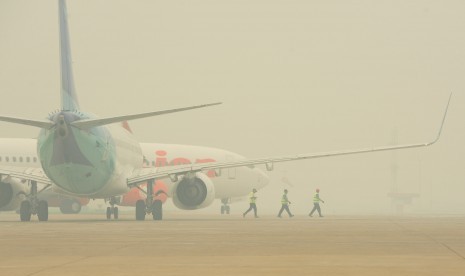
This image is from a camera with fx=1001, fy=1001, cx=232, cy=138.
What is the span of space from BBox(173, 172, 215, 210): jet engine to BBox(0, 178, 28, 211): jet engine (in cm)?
675

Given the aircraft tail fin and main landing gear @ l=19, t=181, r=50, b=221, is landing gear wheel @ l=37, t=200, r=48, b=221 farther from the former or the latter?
the aircraft tail fin

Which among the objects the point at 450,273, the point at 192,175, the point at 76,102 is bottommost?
the point at 450,273

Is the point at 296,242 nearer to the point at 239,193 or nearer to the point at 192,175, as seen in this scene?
the point at 192,175

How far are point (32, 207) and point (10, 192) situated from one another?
1.30m

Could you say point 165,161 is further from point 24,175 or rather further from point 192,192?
point 24,175

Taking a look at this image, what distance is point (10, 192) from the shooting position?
43.4 meters

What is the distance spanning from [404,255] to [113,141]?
25.7 metres

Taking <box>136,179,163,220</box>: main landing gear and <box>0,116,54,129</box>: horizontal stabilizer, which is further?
<box>136,179,163,220</box>: main landing gear

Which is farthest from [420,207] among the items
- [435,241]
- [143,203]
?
[435,241]

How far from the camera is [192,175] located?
145 ft

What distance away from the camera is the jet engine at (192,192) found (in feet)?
145

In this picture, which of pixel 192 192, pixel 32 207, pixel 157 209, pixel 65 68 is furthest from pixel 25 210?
pixel 192 192

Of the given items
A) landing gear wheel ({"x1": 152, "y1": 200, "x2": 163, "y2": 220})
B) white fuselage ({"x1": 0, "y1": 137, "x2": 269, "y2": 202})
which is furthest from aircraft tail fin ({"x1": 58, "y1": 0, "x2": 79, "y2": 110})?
white fuselage ({"x1": 0, "y1": 137, "x2": 269, "y2": 202})

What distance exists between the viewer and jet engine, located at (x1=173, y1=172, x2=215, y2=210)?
44.2 meters
